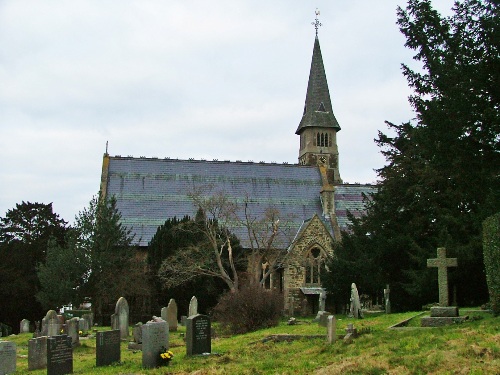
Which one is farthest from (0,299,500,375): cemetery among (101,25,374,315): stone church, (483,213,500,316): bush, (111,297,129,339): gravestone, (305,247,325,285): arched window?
(101,25,374,315): stone church

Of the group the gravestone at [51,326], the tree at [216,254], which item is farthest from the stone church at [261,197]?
the gravestone at [51,326]

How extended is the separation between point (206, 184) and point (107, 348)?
30423mm

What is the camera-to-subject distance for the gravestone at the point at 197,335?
1384cm

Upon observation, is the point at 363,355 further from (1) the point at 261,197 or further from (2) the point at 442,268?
(1) the point at 261,197

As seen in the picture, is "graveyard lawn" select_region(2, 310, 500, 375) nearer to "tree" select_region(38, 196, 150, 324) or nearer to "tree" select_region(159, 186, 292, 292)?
"tree" select_region(159, 186, 292, 292)

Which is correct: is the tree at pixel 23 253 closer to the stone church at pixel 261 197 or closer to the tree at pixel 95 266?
the tree at pixel 95 266

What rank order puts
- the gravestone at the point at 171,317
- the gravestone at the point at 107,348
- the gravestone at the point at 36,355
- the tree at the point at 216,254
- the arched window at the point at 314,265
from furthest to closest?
1. the arched window at the point at 314,265
2. the tree at the point at 216,254
3. the gravestone at the point at 171,317
4. the gravestone at the point at 36,355
5. the gravestone at the point at 107,348

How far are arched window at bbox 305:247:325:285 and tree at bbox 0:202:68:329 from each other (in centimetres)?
1569

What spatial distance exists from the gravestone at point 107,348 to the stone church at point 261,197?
23.7m

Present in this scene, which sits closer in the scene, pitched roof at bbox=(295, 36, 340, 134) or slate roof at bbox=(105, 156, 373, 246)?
slate roof at bbox=(105, 156, 373, 246)

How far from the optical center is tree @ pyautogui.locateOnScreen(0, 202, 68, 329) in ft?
123

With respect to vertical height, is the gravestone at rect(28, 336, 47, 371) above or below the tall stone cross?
below

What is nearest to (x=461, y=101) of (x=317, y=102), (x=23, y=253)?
(x=23, y=253)

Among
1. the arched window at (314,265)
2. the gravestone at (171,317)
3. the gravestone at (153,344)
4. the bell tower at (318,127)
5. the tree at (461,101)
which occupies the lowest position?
the gravestone at (171,317)
